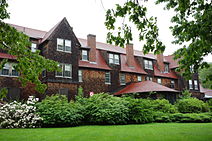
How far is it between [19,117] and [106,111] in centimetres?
594

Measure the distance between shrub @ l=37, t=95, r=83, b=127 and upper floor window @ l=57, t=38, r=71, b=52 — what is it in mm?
11048

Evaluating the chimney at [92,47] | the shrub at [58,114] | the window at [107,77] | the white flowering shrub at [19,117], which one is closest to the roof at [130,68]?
the window at [107,77]

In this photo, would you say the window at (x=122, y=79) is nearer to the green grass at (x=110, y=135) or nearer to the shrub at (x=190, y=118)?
the shrub at (x=190, y=118)

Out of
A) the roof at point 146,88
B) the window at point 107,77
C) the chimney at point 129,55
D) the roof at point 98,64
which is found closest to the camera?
the roof at point 146,88

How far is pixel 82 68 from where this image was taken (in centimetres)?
2809

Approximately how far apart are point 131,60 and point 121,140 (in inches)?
1037

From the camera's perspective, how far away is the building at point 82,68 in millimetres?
23969

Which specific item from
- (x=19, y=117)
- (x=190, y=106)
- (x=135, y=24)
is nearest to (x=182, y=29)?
(x=135, y=24)

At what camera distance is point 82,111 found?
1673 cm

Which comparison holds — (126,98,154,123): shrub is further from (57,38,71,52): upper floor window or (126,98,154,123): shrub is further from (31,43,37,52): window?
(31,43,37,52): window

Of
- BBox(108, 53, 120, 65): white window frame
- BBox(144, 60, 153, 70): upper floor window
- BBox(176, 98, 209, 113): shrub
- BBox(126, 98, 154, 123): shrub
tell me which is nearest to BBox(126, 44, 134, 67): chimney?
BBox(108, 53, 120, 65): white window frame

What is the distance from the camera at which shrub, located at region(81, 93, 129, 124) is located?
15.6 meters

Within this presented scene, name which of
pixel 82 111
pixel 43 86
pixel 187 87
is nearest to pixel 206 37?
pixel 43 86

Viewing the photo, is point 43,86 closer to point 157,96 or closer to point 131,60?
point 157,96
